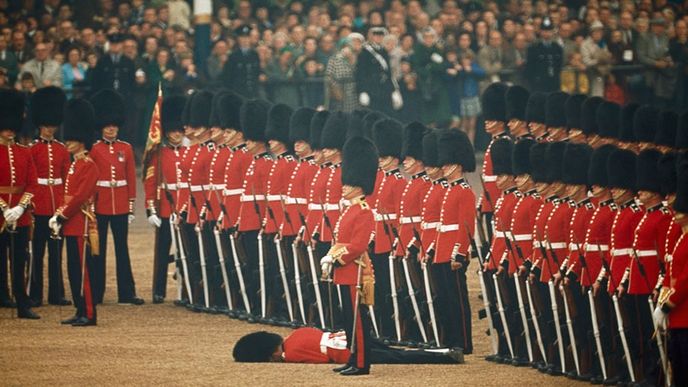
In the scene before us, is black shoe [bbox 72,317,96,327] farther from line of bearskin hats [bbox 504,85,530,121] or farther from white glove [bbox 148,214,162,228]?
line of bearskin hats [bbox 504,85,530,121]

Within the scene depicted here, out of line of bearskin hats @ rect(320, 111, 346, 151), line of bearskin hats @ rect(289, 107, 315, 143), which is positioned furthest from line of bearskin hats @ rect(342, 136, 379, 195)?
line of bearskin hats @ rect(289, 107, 315, 143)

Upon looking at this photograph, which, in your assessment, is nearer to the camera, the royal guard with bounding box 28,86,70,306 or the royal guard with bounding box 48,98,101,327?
the royal guard with bounding box 48,98,101,327

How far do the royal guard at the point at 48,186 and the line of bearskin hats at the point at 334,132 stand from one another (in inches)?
82.7

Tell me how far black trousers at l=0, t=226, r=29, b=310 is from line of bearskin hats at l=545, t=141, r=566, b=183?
424cm

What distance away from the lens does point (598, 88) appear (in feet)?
70.7

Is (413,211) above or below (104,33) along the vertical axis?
below

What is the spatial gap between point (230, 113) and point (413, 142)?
226 centimetres

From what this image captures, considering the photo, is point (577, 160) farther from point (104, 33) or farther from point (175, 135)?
point (104, 33)

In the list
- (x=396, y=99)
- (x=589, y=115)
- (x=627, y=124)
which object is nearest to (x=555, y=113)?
(x=589, y=115)

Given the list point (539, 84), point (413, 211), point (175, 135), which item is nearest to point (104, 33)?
point (539, 84)

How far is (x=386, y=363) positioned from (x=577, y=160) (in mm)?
1815

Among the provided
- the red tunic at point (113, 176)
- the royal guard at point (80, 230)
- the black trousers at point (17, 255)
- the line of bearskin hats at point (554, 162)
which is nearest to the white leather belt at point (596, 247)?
the line of bearskin hats at point (554, 162)

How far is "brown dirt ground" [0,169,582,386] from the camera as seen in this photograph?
445 inches

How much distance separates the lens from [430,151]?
13.0 meters
